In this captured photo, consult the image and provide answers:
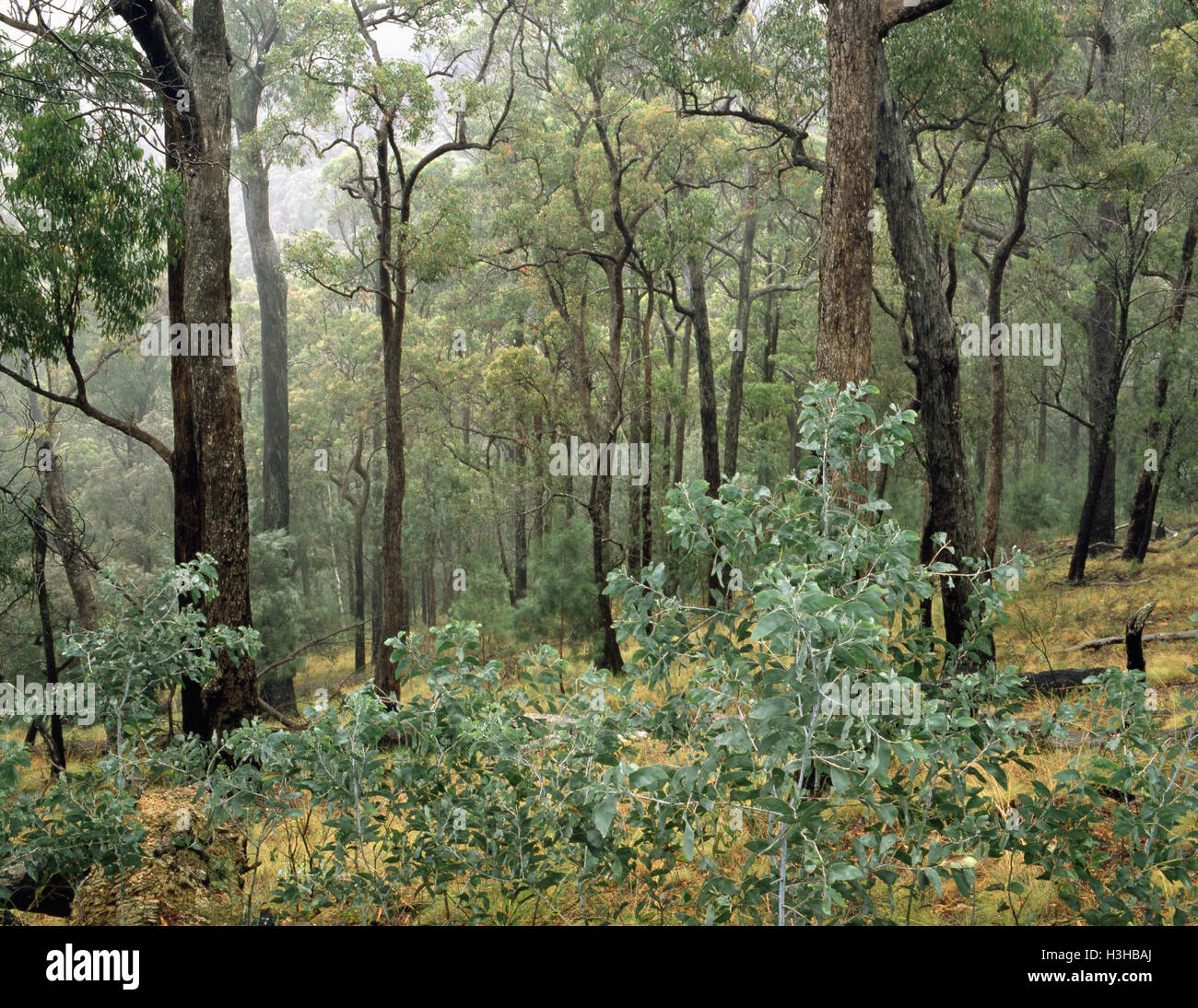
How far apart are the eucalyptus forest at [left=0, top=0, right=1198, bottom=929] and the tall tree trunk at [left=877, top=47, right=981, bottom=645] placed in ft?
0.12

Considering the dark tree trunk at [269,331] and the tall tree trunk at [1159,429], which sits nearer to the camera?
the tall tree trunk at [1159,429]

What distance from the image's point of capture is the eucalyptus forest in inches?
113

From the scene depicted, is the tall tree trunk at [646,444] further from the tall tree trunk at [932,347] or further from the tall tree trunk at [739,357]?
the tall tree trunk at [932,347]

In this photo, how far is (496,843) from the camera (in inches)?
126

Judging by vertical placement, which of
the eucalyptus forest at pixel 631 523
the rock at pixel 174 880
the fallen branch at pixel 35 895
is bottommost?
the fallen branch at pixel 35 895

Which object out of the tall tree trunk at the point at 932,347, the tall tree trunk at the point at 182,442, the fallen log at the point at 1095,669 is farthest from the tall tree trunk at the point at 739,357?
the tall tree trunk at the point at 182,442

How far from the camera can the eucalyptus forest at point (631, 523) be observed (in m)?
2.88

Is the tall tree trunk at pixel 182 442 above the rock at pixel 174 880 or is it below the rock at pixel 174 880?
above

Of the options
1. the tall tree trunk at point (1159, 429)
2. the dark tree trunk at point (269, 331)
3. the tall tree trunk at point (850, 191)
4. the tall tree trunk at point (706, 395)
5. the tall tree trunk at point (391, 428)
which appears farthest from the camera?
the dark tree trunk at point (269, 331)

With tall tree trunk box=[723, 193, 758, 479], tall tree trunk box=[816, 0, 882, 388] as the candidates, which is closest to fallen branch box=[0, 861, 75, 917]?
tall tree trunk box=[816, 0, 882, 388]

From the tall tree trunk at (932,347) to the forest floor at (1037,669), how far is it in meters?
1.10

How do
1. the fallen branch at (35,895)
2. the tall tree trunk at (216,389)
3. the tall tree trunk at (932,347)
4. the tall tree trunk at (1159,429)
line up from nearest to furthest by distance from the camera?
the fallen branch at (35,895) < the tall tree trunk at (216,389) < the tall tree trunk at (932,347) < the tall tree trunk at (1159,429)
